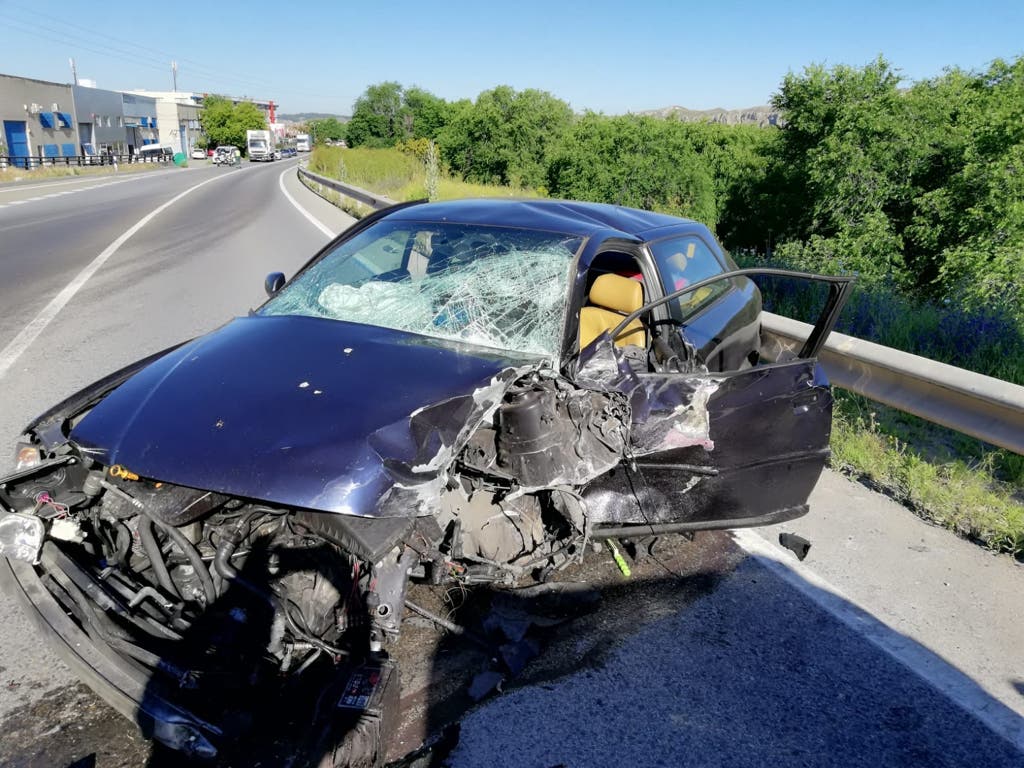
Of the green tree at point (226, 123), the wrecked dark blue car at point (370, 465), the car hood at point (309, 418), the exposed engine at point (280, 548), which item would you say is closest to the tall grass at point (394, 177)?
the wrecked dark blue car at point (370, 465)

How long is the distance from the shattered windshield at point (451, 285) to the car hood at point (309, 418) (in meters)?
0.23

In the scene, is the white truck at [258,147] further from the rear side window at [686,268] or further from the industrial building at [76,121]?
the rear side window at [686,268]

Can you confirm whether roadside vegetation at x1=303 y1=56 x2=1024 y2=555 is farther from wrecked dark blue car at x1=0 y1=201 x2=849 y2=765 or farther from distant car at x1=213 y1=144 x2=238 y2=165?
distant car at x1=213 y1=144 x2=238 y2=165

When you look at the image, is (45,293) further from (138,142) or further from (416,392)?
(138,142)

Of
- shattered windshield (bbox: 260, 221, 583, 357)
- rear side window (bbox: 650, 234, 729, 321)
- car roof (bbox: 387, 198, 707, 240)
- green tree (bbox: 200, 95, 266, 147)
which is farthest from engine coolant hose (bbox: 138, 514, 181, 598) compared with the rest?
green tree (bbox: 200, 95, 266, 147)

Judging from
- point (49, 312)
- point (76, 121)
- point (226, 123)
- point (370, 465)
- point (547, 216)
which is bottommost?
point (49, 312)

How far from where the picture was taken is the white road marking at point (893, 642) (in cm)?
248

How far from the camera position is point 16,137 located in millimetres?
53844

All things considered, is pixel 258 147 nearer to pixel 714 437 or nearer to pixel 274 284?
pixel 274 284

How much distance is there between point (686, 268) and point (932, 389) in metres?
1.49

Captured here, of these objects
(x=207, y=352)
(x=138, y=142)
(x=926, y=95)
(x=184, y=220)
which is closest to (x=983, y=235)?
(x=926, y=95)

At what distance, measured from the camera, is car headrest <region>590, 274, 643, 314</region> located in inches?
150

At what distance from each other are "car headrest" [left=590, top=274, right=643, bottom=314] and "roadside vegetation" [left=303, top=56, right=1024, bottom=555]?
5.97 feet

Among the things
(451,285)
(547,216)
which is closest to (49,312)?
(451,285)
